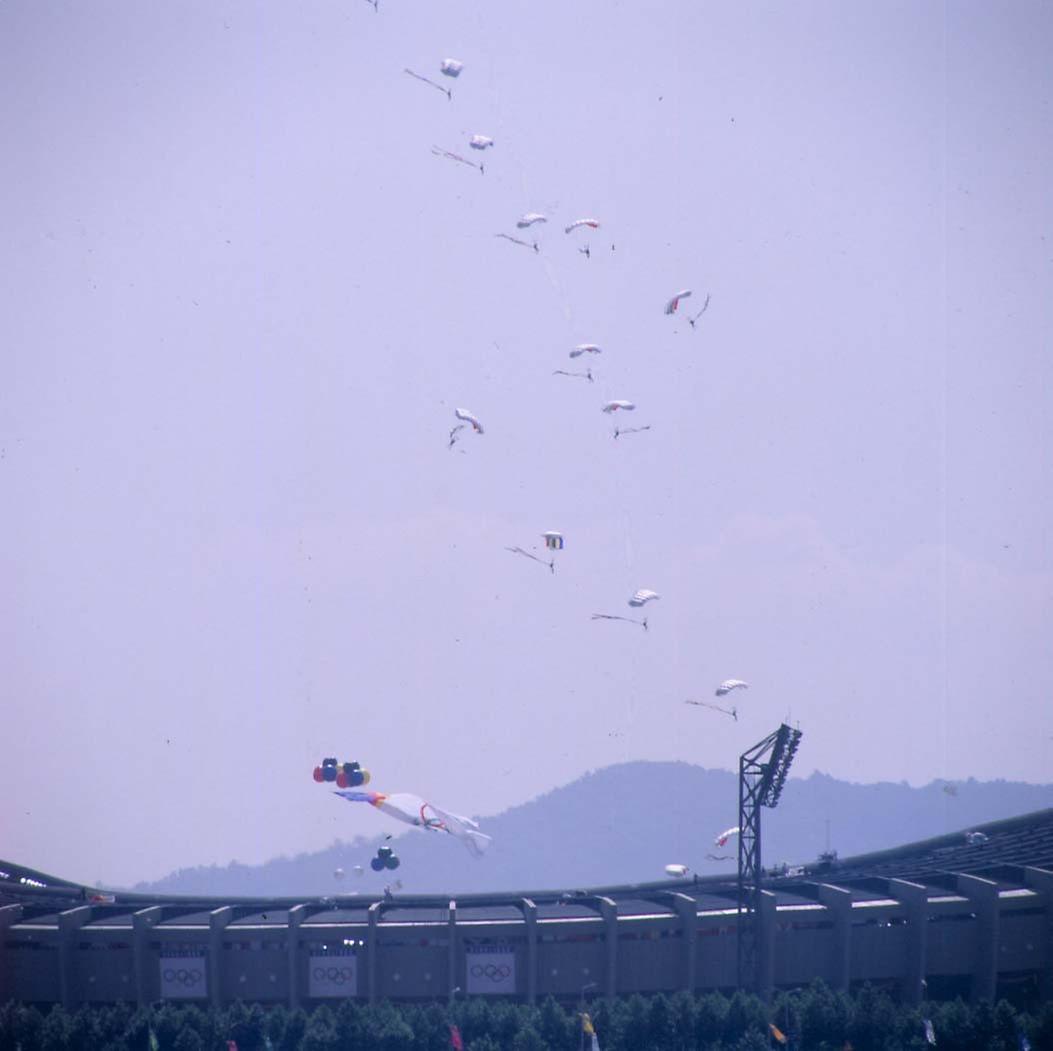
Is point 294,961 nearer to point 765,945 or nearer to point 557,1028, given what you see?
point 557,1028

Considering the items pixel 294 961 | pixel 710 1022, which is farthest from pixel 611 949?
pixel 294 961

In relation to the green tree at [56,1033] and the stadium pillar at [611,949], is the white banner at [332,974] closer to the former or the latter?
the green tree at [56,1033]

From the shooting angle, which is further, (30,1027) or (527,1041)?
(30,1027)

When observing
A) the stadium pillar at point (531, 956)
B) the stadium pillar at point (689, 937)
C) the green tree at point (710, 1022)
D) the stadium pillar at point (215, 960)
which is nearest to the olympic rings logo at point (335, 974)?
the stadium pillar at point (215, 960)

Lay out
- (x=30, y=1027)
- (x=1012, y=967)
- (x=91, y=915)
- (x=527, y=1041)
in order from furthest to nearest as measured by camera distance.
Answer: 1. (x=91, y=915)
2. (x=1012, y=967)
3. (x=30, y=1027)
4. (x=527, y=1041)

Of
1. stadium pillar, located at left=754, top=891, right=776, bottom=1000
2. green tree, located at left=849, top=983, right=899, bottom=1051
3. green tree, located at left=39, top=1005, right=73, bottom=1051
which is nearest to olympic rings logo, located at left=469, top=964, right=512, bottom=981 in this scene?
stadium pillar, located at left=754, top=891, right=776, bottom=1000

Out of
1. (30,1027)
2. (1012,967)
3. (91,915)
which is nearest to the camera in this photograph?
(30,1027)

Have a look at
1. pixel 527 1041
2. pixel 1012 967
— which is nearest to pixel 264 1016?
pixel 527 1041

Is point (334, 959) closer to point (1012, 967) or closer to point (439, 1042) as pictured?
point (439, 1042)
